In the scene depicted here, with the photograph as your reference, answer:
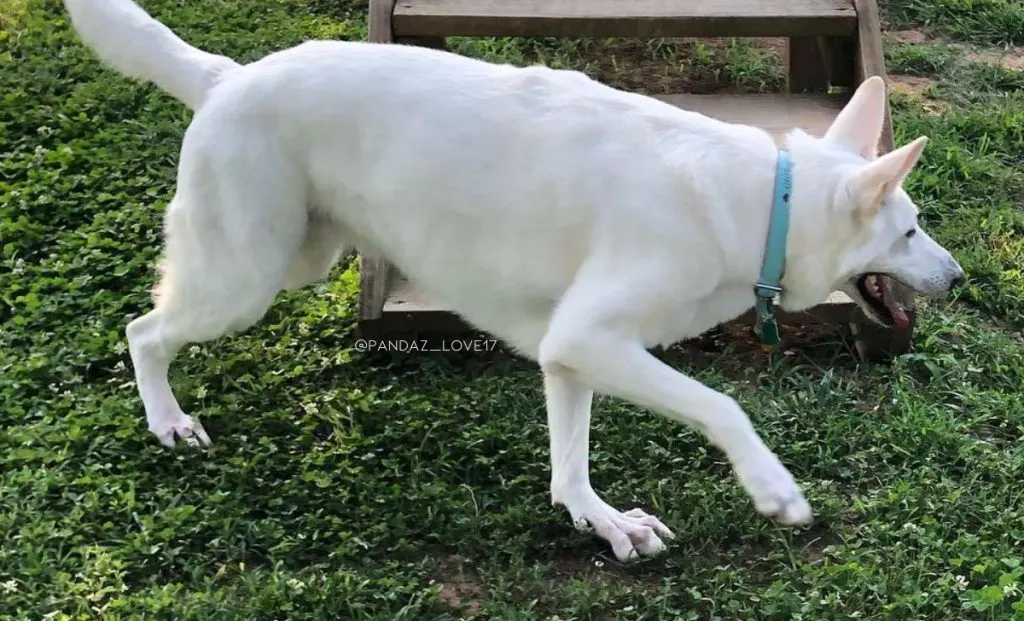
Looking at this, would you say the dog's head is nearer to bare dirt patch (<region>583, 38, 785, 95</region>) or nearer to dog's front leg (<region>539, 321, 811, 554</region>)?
dog's front leg (<region>539, 321, 811, 554</region>)

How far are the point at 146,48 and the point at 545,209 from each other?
1.39 meters

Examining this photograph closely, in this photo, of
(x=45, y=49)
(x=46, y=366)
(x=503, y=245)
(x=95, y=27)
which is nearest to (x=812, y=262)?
(x=503, y=245)

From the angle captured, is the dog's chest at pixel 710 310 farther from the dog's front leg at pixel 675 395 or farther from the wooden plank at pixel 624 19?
the wooden plank at pixel 624 19

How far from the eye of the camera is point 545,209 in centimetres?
305

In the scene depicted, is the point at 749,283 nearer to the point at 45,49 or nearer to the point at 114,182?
the point at 114,182

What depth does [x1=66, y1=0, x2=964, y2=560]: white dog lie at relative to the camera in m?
2.89

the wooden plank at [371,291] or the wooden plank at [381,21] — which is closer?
the wooden plank at [371,291]

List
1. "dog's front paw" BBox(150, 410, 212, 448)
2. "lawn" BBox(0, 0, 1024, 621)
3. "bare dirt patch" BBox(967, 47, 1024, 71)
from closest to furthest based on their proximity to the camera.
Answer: "lawn" BBox(0, 0, 1024, 621), "dog's front paw" BBox(150, 410, 212, 448), "bare dirt patch" BBox(967, 47, 1024, 71)

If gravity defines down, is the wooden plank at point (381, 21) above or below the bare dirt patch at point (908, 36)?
above

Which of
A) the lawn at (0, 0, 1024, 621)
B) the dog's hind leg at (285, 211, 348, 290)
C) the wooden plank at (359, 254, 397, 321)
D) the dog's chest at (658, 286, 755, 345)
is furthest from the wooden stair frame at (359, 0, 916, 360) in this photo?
the dog's chest at (658, 286, 755, 345)

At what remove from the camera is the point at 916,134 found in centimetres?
561

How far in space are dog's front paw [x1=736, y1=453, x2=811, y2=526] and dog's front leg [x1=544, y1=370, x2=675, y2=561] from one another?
0.72 m

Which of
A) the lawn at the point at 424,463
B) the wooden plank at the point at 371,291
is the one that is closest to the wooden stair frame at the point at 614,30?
the wooden plank at the point at 371,291

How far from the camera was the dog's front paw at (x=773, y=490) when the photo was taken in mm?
2711
